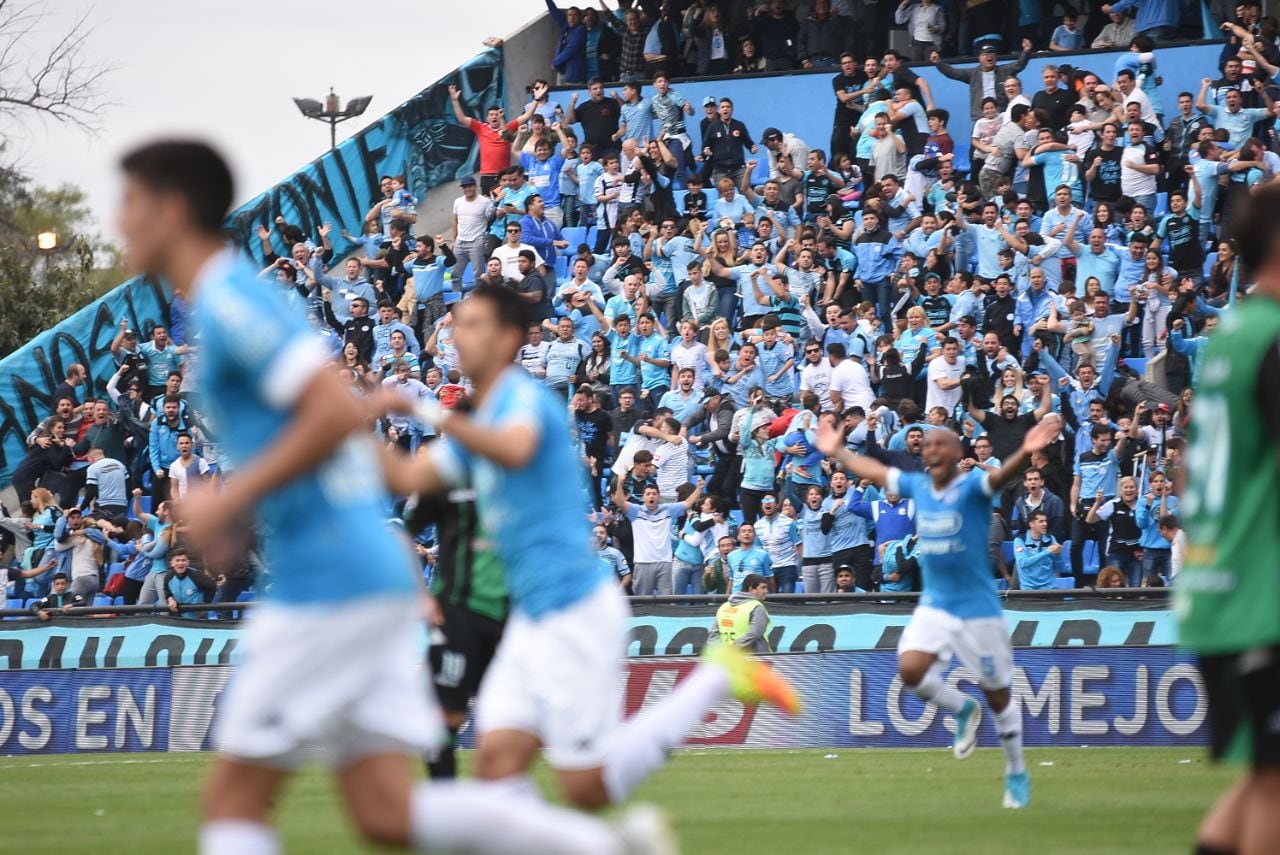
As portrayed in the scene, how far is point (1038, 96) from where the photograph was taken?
24641mm

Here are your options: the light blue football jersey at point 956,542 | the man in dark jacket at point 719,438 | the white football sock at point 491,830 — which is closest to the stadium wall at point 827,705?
the man in dark jacket at point 719,438

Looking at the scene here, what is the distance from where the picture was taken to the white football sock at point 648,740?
7102 millimetres

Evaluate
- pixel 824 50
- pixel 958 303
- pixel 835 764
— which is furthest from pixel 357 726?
pixel 824 50

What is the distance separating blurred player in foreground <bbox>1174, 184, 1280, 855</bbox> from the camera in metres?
5.36

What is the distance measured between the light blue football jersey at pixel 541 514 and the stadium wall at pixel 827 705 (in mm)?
10811

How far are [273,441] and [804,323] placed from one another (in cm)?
1867

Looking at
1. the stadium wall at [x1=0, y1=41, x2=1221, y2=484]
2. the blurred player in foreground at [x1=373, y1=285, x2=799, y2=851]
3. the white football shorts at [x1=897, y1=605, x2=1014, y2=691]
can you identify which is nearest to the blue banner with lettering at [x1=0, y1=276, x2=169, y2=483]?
the stadium wall at [x1=0, y1=41, x2=1221, y2=484]

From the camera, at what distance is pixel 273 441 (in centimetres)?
514

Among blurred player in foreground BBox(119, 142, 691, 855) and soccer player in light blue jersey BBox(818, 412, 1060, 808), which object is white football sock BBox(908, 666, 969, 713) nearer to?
soccer player in light blue jersey BBox(818, 412, 1060, 808)

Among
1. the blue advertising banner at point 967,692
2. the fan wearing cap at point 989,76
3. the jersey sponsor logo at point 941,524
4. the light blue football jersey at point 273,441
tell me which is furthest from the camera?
the fan wearing cap at point 989,76

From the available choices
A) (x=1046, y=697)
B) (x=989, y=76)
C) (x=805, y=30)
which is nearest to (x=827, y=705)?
(x=1046, y=697)

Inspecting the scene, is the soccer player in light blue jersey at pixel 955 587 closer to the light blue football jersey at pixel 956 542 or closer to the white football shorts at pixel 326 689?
the light blue football jersey at pixel 956 542

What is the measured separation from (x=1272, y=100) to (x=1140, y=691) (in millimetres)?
9755

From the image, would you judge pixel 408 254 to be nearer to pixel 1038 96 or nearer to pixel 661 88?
pixel 661 88
